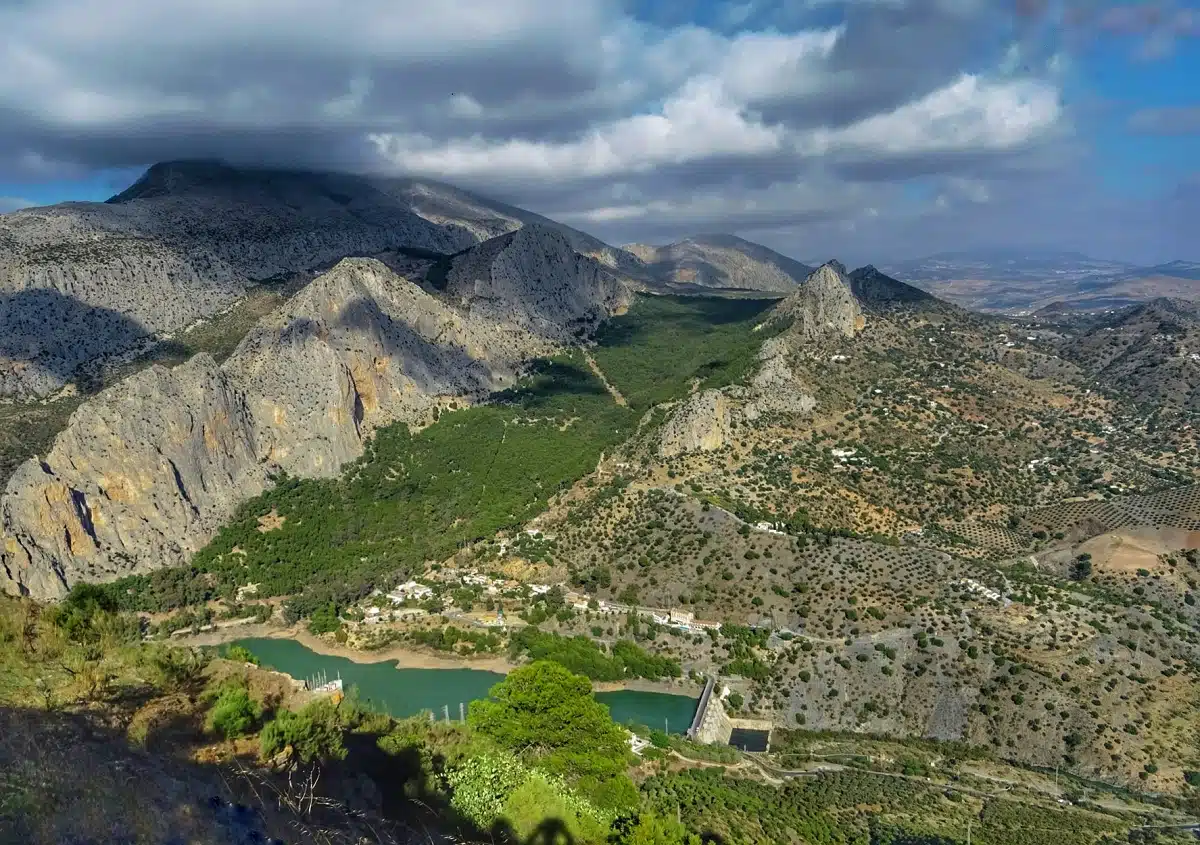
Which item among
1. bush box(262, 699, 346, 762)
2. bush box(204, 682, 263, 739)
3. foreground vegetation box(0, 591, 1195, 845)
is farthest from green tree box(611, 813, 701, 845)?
bush box(204, 682, 263, 739)

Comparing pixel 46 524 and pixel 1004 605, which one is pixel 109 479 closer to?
pixel 46 524

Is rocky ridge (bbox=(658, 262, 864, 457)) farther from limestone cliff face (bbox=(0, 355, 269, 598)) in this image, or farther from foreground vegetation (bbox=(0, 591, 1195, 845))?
foreground vegetation (bbox=(0, 591, 1195, 845))

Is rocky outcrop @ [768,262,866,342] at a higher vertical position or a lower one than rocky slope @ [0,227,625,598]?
higher

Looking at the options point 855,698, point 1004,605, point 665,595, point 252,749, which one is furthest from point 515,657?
point 252,749

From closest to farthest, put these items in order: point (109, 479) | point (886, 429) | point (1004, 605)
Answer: point (1004, 605) → point (109, 479) → point (886, 429)

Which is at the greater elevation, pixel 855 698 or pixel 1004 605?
pixel 1004 605

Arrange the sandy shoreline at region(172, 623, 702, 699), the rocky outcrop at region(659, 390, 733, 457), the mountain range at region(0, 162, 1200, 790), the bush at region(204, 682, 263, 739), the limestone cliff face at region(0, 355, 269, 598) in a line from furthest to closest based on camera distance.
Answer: the rocky outcrop at region(659, 390, 733, 457) < the limestone cliff face at region(0, 355, 269, 598) < the sandy shoreline at region(172, 623, 702, 699) < the mountain range at region(0, 162, 1200, 790) < the bush at region(204, 682, 263, 739)
